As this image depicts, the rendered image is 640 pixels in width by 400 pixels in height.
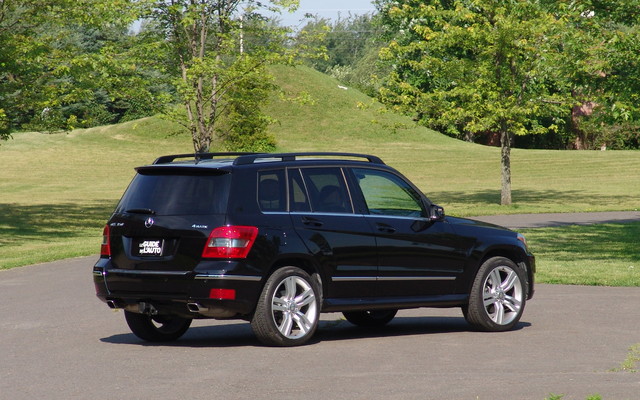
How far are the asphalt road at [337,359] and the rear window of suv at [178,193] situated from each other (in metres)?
1.25

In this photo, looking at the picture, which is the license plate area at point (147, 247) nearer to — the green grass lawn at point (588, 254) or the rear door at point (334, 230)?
the rear door at point (334, 230)

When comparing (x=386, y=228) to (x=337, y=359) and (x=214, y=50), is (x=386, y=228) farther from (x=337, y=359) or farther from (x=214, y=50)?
(x=214, y=50)

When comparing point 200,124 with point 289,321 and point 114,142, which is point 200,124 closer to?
point 289,321

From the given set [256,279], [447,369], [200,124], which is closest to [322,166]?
[256,279]

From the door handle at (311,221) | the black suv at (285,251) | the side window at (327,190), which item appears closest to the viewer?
the black suv at (285,251)

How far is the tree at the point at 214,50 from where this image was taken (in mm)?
32531

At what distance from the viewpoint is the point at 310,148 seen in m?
72.3

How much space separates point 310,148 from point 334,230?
6287 cm

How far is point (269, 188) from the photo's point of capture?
9.42 m

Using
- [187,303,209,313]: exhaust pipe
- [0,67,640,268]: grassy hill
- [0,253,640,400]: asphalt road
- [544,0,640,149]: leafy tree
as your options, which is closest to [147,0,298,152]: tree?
[0,67,640,268]: grassy hill

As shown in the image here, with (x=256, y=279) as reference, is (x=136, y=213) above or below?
above

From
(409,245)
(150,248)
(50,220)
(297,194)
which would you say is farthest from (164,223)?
(50,220)

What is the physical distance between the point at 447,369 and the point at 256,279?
6.11 ft

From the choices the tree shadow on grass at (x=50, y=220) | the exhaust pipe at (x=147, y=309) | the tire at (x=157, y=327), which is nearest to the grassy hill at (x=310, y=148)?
the tree shadow on grass at (x=50, y=220)
